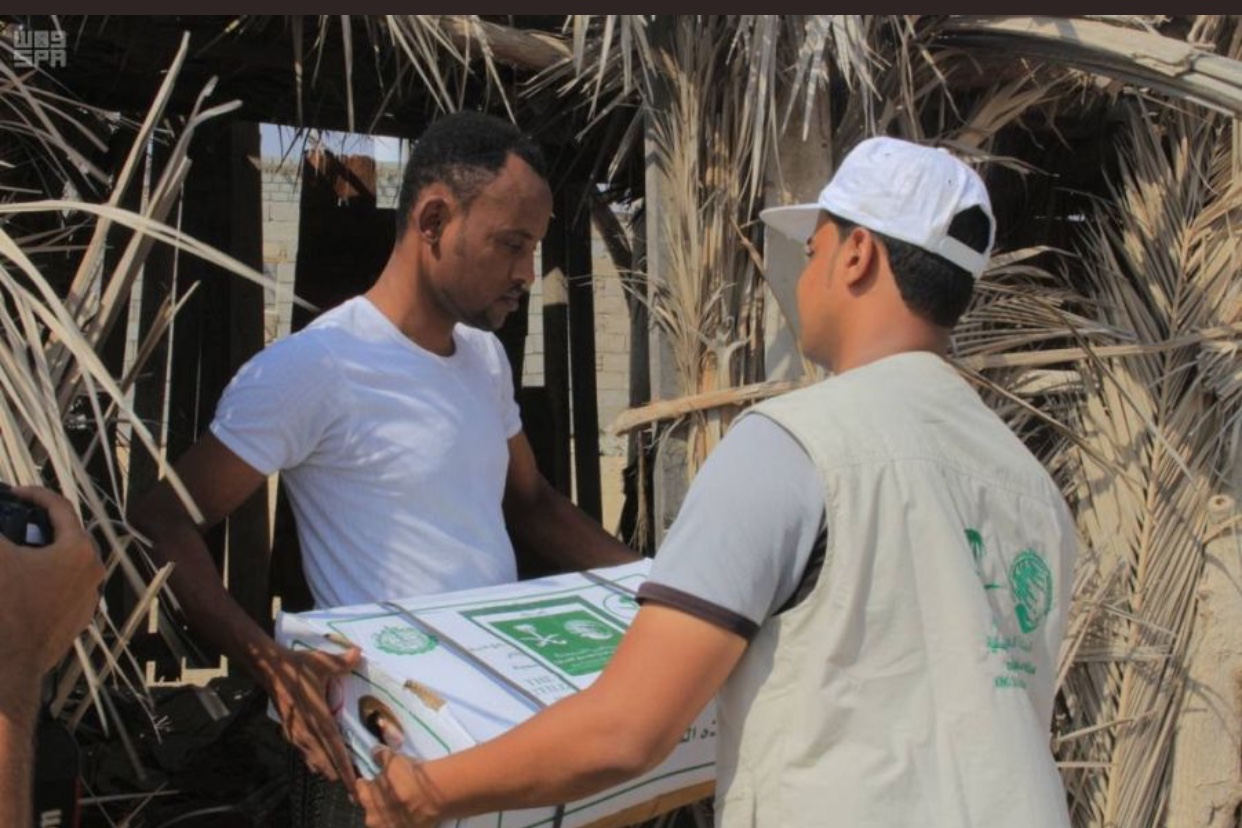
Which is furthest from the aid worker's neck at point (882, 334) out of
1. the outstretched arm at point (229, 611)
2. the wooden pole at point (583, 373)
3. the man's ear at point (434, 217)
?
the wooden pole at point (583, 373)

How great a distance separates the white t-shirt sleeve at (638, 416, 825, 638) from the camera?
1.37m

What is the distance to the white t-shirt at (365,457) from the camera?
2.10 m

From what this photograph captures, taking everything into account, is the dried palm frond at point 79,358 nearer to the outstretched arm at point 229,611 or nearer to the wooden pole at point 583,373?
the outstretched arm at point 229,611

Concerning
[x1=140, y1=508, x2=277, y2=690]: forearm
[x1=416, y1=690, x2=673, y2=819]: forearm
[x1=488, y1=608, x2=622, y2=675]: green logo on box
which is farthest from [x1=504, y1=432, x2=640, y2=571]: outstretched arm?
[x1=416, y1=690, x2=673, y2=819]: forearm

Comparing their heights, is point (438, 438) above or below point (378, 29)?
below

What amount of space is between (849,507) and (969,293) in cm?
34

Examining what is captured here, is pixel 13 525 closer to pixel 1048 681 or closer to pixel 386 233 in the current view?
pixel 1048 681

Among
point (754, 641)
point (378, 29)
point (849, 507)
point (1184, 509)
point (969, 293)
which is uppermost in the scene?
point (378, 29)

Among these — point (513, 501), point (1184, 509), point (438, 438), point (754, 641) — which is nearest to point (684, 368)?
point (513, 501)

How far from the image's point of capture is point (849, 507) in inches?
54.7

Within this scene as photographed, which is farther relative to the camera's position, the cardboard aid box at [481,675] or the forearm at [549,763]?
the cardboard aid box at [481,675]

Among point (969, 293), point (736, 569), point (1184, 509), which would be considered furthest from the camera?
point (1184, 509)

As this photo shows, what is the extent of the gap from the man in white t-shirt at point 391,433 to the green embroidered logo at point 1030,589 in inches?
33.3
